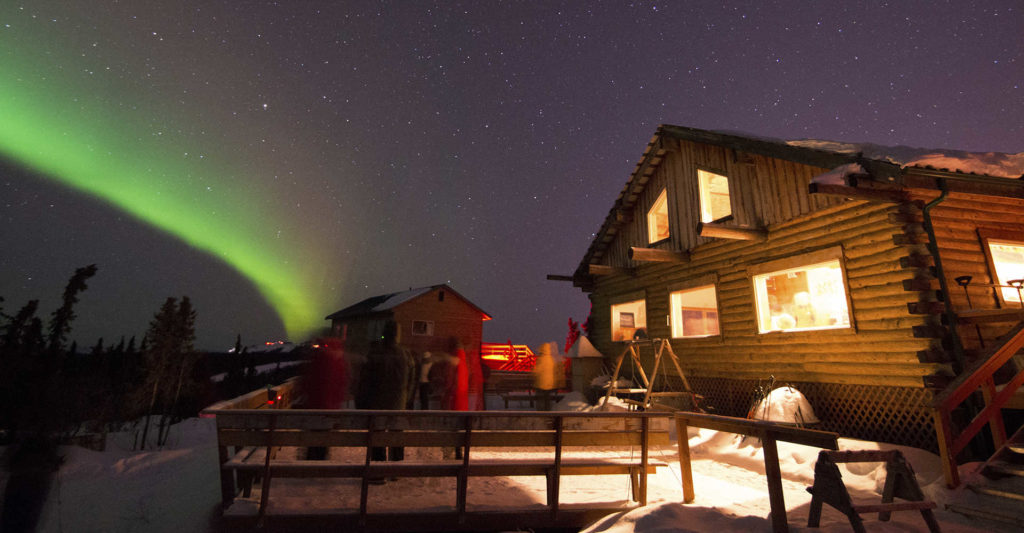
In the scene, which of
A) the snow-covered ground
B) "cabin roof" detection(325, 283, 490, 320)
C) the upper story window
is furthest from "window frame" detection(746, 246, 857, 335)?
"cabin roof" detection(325, 283, 490, 320)

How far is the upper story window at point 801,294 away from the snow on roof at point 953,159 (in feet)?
5.97

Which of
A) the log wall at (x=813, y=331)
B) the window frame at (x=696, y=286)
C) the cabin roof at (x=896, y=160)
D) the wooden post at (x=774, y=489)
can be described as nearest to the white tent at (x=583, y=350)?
the log wall at (x=813, y=331)

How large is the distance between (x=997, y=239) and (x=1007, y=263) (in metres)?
0.83

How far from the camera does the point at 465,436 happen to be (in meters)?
4.51

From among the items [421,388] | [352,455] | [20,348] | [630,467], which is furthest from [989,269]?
[20,348]

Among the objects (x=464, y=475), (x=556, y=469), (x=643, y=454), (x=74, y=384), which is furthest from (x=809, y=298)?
(x=74, y=384)

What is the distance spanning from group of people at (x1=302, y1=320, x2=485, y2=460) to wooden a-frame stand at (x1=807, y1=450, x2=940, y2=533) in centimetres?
472

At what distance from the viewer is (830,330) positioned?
316 inches

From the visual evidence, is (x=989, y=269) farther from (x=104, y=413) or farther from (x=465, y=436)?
(x=104, y=413)

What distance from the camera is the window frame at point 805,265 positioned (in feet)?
25.7

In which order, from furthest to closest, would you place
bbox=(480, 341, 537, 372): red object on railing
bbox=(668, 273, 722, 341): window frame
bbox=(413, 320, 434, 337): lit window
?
bbox=(413, 320, 434, 337): lit window
bbox=(480, 341, 537, 372): red object on railing
bbox=(668, 273, 722, 341): window frame

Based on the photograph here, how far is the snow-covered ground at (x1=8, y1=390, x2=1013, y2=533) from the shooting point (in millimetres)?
4109

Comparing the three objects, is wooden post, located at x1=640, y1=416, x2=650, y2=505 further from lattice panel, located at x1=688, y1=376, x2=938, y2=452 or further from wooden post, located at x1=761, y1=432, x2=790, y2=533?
lattice panel, located at x1=688, y1=376, x2=938, y2=452

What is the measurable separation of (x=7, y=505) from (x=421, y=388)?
29.2 feet
